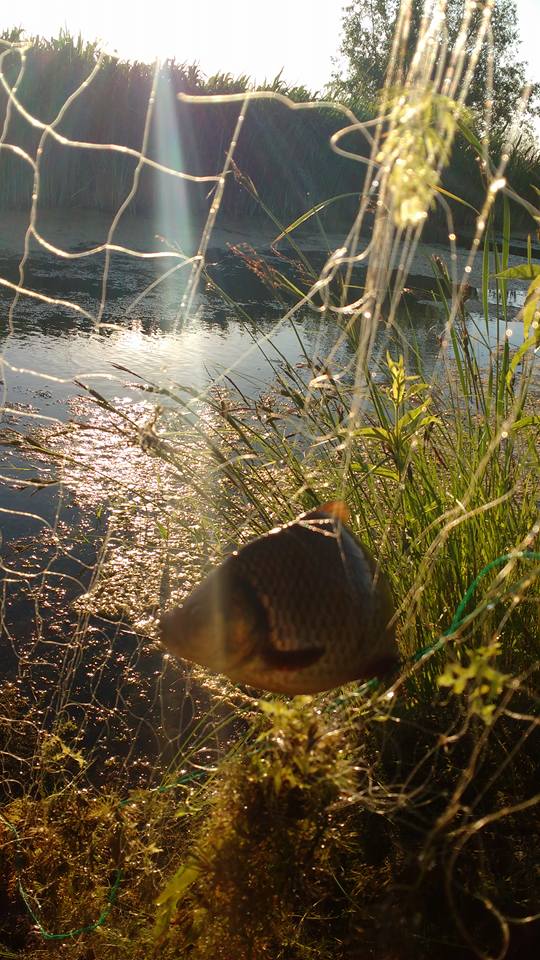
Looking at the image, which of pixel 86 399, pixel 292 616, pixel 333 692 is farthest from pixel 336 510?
pixel 86 399

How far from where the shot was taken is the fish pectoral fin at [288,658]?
72 centimetres

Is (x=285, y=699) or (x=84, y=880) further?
(x=285, y=699)

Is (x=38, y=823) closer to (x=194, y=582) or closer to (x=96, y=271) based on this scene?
(x=194, y=582)

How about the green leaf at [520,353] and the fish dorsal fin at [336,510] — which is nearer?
the fish dorsal fin at [336,510]

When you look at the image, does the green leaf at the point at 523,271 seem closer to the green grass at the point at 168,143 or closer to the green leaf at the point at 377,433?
the green leaf at the point at 377,433

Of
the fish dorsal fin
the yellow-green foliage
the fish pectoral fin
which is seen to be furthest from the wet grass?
the fish pectoral fin

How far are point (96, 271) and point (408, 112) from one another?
21.3ft

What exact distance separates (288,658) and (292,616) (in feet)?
0.12

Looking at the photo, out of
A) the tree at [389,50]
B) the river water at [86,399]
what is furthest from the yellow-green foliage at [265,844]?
the tree at [389,50]

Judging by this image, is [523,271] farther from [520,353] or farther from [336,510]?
[336,510]

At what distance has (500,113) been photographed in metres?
25.7

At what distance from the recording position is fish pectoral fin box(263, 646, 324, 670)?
72 cm

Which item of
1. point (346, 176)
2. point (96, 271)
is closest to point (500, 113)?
point (346, 176)

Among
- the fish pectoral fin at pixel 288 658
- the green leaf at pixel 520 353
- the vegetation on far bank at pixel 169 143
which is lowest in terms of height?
the fish pectoral fin at pixel 288 658
